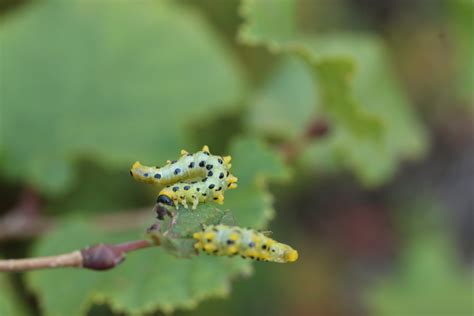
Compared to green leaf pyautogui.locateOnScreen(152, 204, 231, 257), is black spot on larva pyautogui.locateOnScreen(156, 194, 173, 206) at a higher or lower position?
higher

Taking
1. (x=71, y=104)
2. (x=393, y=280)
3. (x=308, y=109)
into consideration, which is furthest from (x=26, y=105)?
(x=393, y=280)

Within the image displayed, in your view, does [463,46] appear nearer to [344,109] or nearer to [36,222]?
[344,109]

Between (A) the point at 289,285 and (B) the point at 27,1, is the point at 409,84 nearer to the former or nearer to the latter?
(A) the point at 289,285

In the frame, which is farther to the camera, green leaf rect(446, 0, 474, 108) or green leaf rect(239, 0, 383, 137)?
green leaf rect(446, 0, 474, 108)

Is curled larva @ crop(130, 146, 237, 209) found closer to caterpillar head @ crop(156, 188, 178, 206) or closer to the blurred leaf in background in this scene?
caterpillar head @ crop(156, 188, 178, 206)

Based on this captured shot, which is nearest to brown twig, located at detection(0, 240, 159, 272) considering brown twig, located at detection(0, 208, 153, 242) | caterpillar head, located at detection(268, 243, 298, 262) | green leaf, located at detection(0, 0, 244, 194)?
caterpillar head, located at detection(268, 243, 298, 262)

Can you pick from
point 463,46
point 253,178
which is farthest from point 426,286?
point 253,178

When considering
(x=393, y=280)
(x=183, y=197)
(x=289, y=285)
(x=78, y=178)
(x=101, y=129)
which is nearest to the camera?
(x=183, y=197)

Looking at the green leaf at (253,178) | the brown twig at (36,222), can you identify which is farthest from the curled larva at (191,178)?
the brown twig at (36,222)

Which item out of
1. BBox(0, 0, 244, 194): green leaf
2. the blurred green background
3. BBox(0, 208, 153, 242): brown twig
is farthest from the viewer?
BBox(0, 0, 244, 194): green leaf
